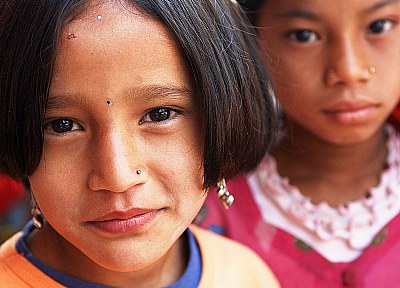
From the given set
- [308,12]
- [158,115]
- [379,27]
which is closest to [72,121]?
[158,115]

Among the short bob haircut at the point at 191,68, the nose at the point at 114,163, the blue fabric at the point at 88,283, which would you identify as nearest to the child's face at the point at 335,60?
the short bob haircut at the point at 191,68

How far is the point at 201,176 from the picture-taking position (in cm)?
111

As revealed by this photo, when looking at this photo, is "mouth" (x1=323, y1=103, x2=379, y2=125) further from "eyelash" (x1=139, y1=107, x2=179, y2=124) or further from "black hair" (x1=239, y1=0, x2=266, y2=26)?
"eyelash" (x1=139, y1=107, x2=179, y2=124)

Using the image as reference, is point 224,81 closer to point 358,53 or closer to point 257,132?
point 257,132

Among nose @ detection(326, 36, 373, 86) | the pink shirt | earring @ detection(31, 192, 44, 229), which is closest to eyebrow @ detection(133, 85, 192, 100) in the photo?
earring @ detection(31, 192, 44, 229)

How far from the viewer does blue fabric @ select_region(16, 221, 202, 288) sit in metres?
1.13

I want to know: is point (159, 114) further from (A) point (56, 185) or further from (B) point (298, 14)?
(B) point (298, 14)

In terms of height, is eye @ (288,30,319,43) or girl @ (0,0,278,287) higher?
girl @ (0,0,278,287)

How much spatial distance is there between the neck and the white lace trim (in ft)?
0.08

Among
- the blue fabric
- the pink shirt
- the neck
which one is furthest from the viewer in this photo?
the neck

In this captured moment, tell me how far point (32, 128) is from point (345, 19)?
26.0 inches

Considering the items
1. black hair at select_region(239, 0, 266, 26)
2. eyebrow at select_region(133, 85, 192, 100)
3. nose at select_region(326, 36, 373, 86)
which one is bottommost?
nose at select_region(326, 36, 373, 86)

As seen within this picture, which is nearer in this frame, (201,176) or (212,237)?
(201,176)

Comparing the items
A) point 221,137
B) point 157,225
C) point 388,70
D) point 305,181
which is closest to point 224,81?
point 221,137
